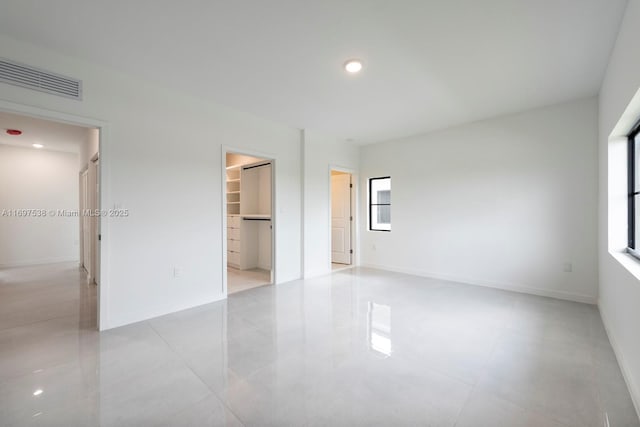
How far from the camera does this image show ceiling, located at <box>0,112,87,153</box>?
4.23 m

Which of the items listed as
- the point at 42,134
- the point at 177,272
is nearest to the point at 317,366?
the point at 177,272

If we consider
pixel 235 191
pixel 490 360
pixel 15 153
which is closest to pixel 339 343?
pixel 490 360

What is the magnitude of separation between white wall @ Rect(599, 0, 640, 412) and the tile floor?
0.18 m

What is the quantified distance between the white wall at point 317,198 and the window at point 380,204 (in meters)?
1.00

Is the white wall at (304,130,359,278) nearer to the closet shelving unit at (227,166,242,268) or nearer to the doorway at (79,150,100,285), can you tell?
the closet shelving unit at (227,166,242,268)

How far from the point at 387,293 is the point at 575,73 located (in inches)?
129

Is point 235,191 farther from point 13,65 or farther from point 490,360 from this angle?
point 490,360

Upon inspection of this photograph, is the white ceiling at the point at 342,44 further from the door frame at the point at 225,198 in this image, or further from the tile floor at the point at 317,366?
the tile floor at the point at 317,366

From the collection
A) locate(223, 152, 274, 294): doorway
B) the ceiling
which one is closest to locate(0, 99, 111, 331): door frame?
the ceiling

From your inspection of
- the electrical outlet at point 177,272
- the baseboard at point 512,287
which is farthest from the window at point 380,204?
the electrical outlet at point 177,272

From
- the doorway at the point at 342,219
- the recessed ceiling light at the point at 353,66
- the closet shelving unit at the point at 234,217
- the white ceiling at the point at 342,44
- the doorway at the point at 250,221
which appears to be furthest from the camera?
the doorway at the point at 342,219

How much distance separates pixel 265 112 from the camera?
3.95 meters

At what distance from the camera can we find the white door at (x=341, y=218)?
6.04 meters

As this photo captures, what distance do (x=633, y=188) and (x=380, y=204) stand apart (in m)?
3.62
